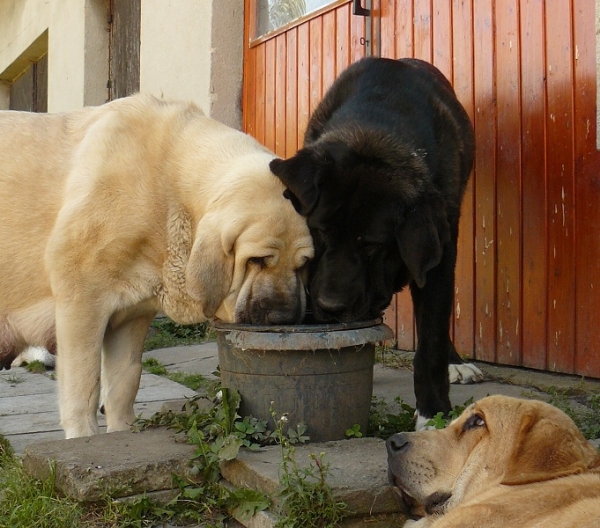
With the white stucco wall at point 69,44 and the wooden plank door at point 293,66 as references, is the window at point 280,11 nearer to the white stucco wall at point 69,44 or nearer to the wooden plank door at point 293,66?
the wooden plank door at point 293,66

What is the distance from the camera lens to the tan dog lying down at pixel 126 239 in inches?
131

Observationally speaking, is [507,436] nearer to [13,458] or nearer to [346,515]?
[346,515]

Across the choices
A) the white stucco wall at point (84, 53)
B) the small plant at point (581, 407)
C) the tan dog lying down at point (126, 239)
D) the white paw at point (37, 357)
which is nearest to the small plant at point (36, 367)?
the white paw at point (37, 357)

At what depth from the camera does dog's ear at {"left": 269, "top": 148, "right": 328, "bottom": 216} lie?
330 cm

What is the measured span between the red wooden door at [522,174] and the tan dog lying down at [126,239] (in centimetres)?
171

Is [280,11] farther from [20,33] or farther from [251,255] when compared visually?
[20,33]

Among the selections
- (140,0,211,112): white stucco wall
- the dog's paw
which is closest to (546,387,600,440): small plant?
the dog's paw

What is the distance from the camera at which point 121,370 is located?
3.77 metres

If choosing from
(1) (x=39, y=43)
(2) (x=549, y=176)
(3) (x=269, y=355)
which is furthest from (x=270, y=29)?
(1) (x=39, y=43)

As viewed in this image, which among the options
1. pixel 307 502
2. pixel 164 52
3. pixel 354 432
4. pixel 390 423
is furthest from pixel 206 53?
pixel 307 502

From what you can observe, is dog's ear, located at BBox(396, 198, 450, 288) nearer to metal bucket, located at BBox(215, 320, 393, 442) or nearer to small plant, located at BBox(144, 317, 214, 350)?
metal bucket, located at BBox(215, 320, 393, 442)

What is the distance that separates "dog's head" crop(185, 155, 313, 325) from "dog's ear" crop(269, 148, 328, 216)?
0.13 feet

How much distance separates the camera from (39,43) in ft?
41.7

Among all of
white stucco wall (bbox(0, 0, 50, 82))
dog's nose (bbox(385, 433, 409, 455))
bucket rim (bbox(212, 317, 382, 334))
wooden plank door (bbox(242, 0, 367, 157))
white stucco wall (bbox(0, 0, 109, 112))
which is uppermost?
white stucco wall (bbox(0, 0, 50, 82))
